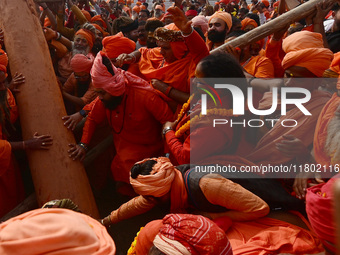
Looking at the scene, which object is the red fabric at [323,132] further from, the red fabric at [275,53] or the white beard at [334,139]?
the red fabric at [275,53]

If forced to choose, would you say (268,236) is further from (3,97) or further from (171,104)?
(3,97)

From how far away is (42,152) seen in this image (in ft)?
10.1

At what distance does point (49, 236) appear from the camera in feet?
3.61

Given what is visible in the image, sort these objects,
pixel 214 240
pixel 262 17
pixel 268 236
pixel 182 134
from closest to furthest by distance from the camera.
A: pixel 214 240 → pixel 268 236 → pixel 182 134 → pixel 262 17

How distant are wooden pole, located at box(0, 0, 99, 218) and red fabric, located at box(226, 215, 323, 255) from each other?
1535 millimetres

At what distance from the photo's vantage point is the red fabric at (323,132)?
6.99 feet

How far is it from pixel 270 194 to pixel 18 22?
2.95 m

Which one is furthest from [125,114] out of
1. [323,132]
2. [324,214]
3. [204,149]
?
[324,214]

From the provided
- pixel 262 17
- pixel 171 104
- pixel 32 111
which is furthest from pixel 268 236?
pixel 262 17

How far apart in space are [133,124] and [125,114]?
14cm

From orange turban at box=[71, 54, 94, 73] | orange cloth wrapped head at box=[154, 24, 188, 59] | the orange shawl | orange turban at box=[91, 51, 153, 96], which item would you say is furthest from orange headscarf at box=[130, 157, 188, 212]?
orange turban at box=[71, 54, 94, 73]

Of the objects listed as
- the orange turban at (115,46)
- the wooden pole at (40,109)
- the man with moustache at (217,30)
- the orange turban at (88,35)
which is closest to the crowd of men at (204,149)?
the wooden pole at (40,109)

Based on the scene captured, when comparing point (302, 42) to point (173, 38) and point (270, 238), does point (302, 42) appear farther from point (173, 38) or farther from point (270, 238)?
point (270, 238)

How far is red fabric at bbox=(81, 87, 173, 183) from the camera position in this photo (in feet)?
11.5
